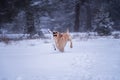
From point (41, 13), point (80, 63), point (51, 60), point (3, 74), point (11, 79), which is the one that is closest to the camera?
point (11, 79)

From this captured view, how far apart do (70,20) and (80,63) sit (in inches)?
1642

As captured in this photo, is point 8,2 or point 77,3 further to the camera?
point 77,3

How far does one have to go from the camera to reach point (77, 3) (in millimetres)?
32688

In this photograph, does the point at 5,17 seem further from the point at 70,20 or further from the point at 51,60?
the point at 70,20

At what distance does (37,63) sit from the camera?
8305 mm

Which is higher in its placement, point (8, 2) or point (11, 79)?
point (8, 2)

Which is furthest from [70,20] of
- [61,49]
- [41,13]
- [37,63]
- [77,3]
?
[37,63]

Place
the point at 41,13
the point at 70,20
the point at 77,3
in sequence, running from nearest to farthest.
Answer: the point at 41,13 → the point at 77,3 → the point at 70,20

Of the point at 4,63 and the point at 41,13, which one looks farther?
the point at 41,13

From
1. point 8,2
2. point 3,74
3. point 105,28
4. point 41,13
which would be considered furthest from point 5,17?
point 3,74

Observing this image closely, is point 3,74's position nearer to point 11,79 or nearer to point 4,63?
point 11,79

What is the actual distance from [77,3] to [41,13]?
19.8ft

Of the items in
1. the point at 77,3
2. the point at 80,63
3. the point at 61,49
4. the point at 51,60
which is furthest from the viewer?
the point at 77,3

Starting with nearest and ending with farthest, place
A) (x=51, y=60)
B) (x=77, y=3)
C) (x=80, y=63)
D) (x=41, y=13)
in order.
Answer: (x=80, y=63), (x=51, y=60), (x=41, y=13), (x=77, y=3)
